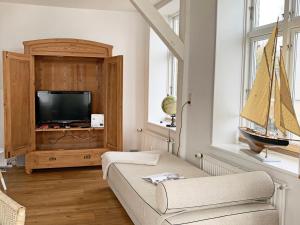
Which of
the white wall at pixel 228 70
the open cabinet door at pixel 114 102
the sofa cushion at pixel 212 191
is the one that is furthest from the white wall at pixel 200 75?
the open cabinet door at pixel 114 102

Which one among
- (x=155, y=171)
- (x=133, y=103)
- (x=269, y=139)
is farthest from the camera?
(x=133, y=103)

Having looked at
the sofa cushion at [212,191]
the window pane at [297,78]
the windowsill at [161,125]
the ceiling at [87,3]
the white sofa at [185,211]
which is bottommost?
the white sofa at [185,211]

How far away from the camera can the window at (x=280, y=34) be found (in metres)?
2.74

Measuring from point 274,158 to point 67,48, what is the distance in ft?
11.7

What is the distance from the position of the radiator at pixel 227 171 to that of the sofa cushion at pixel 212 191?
6cm

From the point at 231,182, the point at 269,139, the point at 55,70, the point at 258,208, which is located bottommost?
the point at 258,208

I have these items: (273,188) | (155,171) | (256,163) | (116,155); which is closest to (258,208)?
(273,188)

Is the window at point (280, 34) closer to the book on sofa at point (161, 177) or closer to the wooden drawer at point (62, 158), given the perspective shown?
the book on sofa at point (161, 177)

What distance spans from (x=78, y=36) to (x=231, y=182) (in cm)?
404

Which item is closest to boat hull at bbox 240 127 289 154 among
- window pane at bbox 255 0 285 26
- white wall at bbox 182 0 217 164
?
white wall at bbox 182 0 217 164

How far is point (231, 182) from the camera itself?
7.86ft

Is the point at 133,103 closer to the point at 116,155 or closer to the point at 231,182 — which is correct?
the point at 116,155

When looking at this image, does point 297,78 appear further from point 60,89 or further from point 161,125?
point 60,89

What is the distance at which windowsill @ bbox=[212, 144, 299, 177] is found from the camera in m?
2.45
